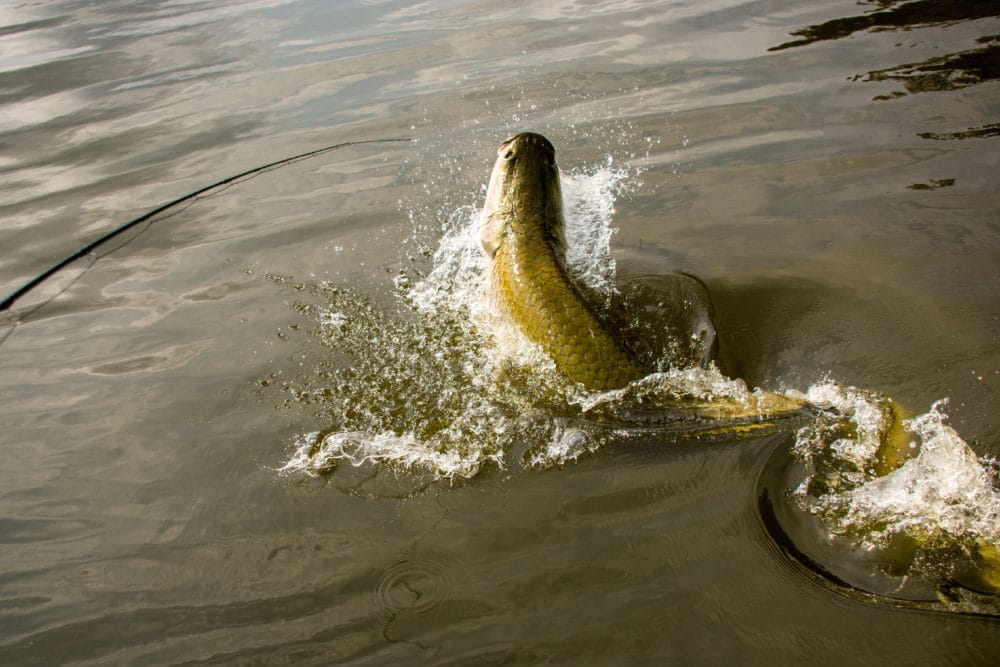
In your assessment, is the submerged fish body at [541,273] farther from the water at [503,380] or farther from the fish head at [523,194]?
the water at [503,380]

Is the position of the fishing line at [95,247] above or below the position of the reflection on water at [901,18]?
below

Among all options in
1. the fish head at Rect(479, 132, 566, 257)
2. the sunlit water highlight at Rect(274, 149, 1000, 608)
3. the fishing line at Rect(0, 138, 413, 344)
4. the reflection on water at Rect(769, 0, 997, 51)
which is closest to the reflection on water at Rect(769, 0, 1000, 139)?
the reflection on water at Rect(769, 0, 997, 51)

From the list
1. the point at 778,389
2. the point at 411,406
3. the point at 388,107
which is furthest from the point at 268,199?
the point at 778,389

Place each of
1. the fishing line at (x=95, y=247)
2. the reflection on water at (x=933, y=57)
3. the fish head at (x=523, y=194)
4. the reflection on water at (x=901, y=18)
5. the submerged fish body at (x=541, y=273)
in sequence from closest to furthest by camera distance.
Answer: the fishing line at (x=95, y=247) < the submerged fish body at (x=541, y=273) < the fish head at (x=523, y=194) < the reflection on water at (x=933, y=57) < the reflection on water at (x=901, y=18)

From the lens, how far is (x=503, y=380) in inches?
122

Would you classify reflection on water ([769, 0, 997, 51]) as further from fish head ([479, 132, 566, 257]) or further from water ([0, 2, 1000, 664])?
fish head ([479, 132, 566, 257])

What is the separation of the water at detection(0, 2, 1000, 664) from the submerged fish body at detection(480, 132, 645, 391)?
0.78ft

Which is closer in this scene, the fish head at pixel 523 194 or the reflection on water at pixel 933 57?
the fish head at pixel 523 194

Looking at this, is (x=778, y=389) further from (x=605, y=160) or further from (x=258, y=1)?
(x=258, y=1)

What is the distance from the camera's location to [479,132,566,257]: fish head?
→ 3734mm

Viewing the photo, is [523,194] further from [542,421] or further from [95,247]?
[95,247]

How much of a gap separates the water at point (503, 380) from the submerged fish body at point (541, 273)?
24cm

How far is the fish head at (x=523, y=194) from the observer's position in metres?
3.73

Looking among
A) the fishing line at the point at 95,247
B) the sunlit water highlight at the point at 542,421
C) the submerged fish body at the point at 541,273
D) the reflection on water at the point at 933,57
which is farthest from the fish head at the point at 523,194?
the reflection on water at the point at 933,57
